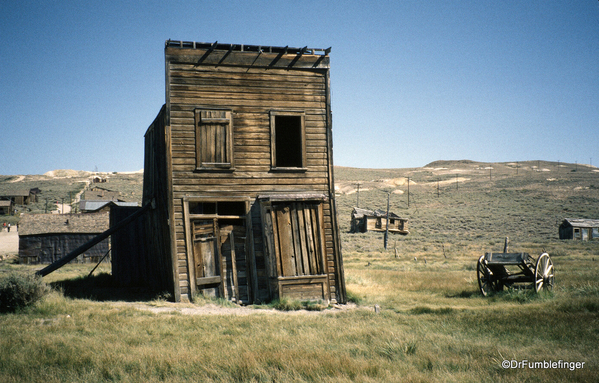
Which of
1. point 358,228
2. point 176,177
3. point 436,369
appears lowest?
point 358,228

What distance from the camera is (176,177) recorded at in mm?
11148

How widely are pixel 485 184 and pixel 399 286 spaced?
2832 inches

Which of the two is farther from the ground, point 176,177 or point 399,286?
point 176,177

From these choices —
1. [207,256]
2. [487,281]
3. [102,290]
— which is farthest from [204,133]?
[487,281]

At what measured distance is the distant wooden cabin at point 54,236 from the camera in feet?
95.9

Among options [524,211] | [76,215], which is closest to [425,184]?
[524,211]

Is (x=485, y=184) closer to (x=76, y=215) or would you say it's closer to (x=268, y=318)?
(x=76, y=215)

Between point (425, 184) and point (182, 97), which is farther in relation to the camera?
point (425, 184)

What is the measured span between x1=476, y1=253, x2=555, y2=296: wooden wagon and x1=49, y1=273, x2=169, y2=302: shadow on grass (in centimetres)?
858

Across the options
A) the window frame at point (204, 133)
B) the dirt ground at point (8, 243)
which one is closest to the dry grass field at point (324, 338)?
the window frame at point (204, 133)

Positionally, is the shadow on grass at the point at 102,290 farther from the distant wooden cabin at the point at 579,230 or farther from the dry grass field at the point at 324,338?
the distant wooden cabin at the point at 579,230

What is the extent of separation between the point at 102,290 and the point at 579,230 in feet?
134

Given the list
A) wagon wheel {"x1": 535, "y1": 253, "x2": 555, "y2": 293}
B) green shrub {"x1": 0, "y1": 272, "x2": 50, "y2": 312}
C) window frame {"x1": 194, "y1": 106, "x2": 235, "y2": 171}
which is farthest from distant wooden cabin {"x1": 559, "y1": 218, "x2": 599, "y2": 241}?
green shrub {"x1": 0, "y1": 272, "x2": 50, "y2": 312}

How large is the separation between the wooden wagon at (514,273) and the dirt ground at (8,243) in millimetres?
31817
